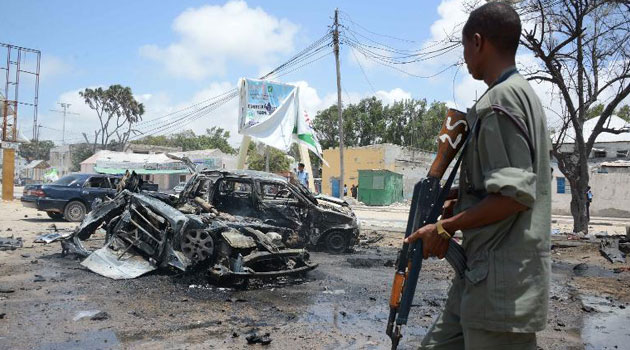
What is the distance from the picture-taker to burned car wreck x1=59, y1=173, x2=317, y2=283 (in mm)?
6465

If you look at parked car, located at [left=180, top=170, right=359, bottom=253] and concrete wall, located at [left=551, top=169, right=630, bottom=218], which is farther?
concrete wall, located at [left=551, top=169, right=630, bottom=218]

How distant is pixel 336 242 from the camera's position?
994 cm

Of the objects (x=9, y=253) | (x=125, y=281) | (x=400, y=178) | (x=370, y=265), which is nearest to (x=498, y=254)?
(x=125, y=281)

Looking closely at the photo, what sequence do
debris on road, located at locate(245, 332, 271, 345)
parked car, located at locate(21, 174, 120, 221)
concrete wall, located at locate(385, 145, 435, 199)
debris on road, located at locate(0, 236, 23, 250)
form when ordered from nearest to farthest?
1. debris on road, located at locate(245, 332, 271, 345)
2. debris on road, located at locate(0, 236, 23, 250)
3. parked car, located at locate(21, 174, 120, 221)
4. concrete wall, located at locate(385, 145, 435, 199)

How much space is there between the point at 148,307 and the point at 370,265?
4.52 m

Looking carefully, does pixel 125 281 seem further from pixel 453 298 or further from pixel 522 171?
pixel 522 171

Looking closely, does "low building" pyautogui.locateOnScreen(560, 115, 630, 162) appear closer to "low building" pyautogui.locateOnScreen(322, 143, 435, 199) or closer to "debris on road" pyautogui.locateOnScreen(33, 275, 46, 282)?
"low building" pyautogui.locateOnScreen(322, 143, 435, 199)

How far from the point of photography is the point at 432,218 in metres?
2.00

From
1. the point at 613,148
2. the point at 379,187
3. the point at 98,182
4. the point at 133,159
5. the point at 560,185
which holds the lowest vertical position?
the point at 98,182

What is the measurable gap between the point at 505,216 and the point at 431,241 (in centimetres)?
31

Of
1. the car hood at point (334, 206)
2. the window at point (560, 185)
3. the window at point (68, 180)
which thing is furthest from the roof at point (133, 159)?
the car hood at point (334, 206)

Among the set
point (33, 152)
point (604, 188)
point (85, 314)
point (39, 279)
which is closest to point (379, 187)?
point (604, 188)

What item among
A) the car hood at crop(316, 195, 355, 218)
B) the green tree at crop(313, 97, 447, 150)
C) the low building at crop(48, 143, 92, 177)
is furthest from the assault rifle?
the low building at crop(48, 143, 92, 177)

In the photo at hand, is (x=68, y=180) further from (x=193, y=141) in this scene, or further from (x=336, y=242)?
(x=193, y=141)
